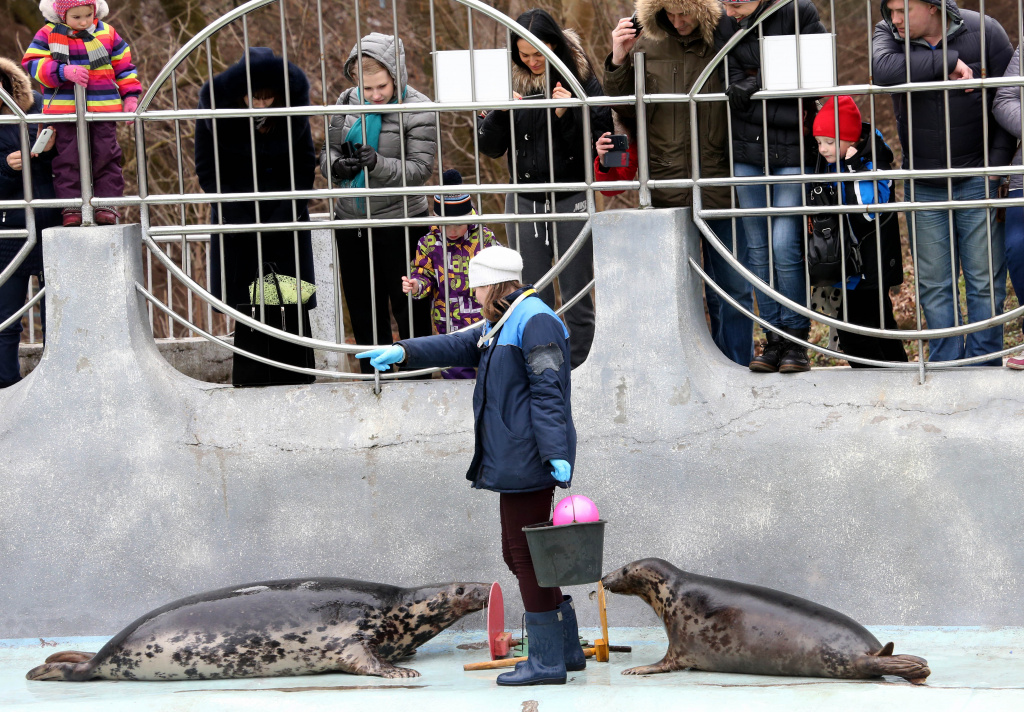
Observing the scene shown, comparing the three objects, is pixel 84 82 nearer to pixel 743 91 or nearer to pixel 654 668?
pixel 743 91

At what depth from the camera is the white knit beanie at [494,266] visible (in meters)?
5.14

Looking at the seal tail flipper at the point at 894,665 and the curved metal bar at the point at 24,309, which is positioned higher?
the curved metal bar at the point at 24,309

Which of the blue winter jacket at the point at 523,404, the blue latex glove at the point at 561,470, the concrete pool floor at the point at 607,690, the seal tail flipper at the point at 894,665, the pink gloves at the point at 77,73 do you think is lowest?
the concrete pool floor at the point at 607,690

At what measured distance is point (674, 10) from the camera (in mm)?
6082

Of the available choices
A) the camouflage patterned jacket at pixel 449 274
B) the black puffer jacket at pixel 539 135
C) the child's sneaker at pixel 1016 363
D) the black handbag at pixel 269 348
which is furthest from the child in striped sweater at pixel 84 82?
the child's sneaker at pixel 1016 363

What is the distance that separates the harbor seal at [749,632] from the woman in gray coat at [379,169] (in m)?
1.86

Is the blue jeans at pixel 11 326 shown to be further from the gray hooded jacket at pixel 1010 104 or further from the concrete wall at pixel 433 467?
the gray hooded jacket at pixel 1010 104

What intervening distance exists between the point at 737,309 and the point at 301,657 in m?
2.60

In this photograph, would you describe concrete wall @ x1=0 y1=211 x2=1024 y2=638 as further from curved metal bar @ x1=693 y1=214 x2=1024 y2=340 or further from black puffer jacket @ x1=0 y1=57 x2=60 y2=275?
black puffer jacket @ x1=0 y1=57 x2=60 y2=275

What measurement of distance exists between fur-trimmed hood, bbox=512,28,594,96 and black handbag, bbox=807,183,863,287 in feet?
4.73

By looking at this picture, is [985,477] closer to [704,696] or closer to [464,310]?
[704,696]

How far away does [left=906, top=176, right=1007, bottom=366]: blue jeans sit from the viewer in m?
5.78

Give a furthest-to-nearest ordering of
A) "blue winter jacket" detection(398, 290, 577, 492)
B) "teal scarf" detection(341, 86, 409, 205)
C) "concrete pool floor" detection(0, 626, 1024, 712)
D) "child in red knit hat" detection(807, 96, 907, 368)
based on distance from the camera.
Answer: "teal scarf" detection(341, 86, 409, 205)
"child in red knit hat" detection(807, 96, 907, 368)
"blue winter jacket" detection(398, 290, 577, 492)
"concrete pool floor" detection(0, 626, 1024, 712)

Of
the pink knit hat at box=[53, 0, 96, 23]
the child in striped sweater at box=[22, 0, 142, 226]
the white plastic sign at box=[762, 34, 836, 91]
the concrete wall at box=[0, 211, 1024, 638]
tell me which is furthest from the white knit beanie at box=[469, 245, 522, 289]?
the pink knit hat at box=[53, 0, 96, 23]
